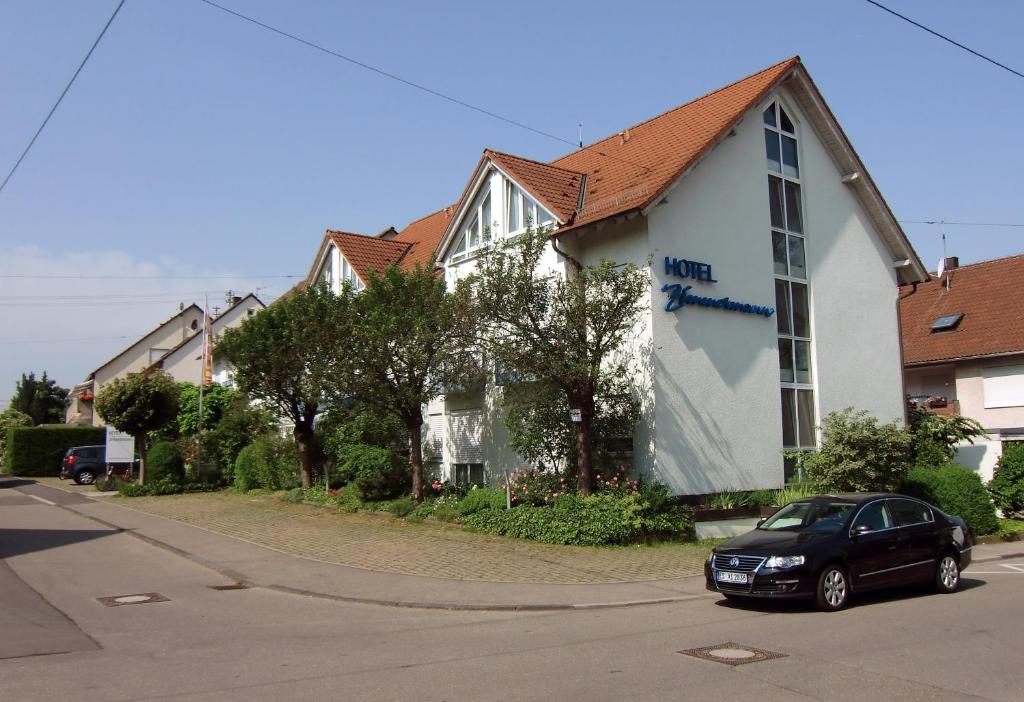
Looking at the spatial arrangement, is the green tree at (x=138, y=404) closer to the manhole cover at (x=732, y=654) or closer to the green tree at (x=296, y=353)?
the green tree at (x=296, y=353)

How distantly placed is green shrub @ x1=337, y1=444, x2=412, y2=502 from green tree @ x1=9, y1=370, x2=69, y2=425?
6891cm

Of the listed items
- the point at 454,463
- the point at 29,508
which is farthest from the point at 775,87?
the point at 29,508

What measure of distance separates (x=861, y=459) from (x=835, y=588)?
7.79m

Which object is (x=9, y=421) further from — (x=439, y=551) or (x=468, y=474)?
(x=439, y=551)

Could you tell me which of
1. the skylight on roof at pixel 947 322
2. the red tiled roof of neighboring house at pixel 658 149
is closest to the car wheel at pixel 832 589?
the red tiled roof of neighboring house at pixel 658 149

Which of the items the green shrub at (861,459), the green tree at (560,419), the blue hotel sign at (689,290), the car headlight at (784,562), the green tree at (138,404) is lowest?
the car headlight at (784,562)

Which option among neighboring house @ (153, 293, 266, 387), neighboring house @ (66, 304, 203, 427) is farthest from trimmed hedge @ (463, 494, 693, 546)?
neighboring house @ (66, 304, 203, 427)

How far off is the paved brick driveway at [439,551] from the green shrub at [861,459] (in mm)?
3883

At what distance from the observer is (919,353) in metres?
29.5

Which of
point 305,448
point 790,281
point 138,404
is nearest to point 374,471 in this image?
point 305,448

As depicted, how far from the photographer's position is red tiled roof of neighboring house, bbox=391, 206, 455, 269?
26547 mm

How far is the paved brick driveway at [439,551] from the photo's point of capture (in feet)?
43.7

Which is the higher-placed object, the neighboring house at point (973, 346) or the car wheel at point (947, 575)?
the neighboring house at point (973, 346)

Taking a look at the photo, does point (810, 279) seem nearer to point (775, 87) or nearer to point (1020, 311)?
A: point (775, 87)
